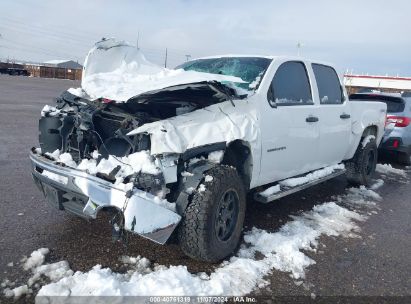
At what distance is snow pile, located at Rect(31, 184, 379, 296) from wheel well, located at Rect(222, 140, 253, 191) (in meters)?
0.67

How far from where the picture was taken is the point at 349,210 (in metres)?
5.45

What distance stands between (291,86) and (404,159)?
5896mm

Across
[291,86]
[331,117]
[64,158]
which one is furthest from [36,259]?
[331,117]

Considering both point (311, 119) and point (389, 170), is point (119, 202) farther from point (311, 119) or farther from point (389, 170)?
point (389, 170)

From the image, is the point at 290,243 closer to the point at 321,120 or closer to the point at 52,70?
the point at 321,120

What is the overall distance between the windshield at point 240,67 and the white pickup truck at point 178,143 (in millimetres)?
18

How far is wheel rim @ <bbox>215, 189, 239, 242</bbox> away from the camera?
346cm

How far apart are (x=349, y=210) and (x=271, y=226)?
5.19 feet

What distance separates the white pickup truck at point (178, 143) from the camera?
3.07 m

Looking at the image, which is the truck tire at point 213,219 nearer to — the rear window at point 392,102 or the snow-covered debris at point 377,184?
the snow-covered debris at point 377,184

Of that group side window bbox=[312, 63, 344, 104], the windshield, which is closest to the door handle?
side window bbox=[312, 63, 344, 104]

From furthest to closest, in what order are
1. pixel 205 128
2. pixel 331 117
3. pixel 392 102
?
1. pixel 392 102
2. pixel 331 117
3. pixel 205 128

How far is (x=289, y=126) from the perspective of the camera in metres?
4.31

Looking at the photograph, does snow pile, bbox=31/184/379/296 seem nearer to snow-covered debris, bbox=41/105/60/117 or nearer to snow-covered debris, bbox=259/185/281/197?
snow-covered debris, bbox=259/185/281/197
